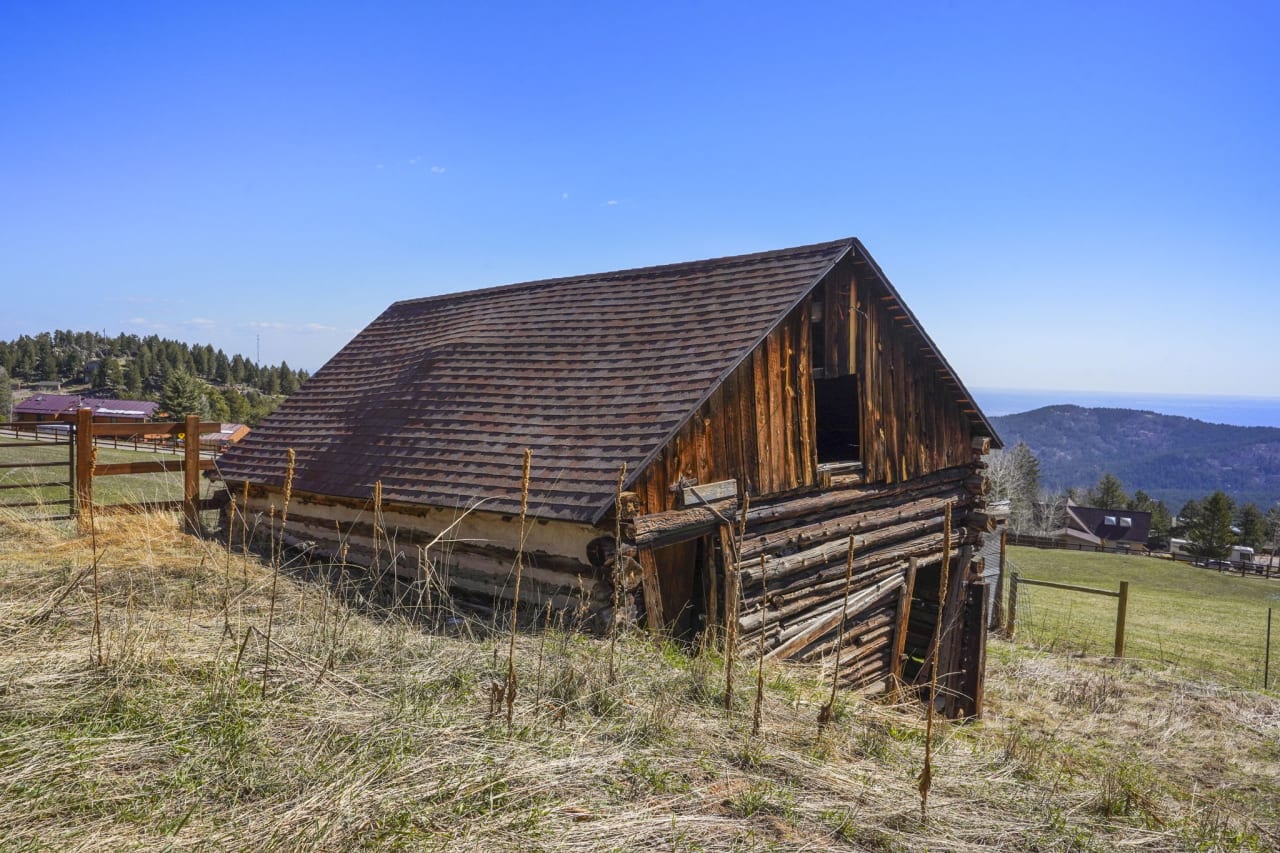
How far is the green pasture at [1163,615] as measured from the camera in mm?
16266

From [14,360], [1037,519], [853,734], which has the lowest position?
[1037,519]

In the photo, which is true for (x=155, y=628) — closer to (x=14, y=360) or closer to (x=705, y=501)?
(x=705, y=501)

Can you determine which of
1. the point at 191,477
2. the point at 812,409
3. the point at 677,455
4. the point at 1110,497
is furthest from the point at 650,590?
the point at 1110,497

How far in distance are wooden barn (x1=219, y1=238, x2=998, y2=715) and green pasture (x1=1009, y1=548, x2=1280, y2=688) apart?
7447 mm

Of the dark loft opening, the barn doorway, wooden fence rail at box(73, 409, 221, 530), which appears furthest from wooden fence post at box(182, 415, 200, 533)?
the dark loft opening

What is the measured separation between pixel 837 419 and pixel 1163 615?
20509 millimetres

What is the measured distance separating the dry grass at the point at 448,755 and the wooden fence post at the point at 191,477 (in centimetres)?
409

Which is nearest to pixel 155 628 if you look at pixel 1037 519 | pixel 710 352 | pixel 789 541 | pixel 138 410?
pixel 710 352

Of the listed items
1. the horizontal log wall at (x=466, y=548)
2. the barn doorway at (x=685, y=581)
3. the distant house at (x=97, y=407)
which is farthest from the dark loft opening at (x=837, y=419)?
the distant house at (x=97, y=407)

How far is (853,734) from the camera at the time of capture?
476cm

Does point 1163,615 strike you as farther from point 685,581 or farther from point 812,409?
point 685,581

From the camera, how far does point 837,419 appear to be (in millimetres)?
12391

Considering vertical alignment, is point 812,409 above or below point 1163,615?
above

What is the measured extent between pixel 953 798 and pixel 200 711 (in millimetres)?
3999
